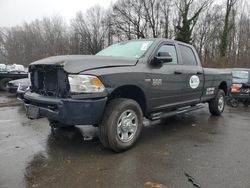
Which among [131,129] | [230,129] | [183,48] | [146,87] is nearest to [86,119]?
[131,129]

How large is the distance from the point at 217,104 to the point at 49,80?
5.23 metres

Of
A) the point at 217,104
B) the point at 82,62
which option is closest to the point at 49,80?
the point at 82,62

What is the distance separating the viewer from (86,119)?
12.4 ft

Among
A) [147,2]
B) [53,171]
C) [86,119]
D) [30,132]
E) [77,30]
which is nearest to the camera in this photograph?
[53,171]

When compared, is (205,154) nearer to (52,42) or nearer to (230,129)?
(230,129)

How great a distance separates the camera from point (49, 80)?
406cm

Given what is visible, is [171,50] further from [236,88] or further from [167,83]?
[236,88]

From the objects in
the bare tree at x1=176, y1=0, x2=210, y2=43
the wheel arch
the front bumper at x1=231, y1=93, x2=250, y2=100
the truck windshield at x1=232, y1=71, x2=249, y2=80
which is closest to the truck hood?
the wheel arch

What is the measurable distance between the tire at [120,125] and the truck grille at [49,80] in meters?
0.77

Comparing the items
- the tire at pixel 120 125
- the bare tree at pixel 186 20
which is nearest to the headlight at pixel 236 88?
the tire at pixel 120 125

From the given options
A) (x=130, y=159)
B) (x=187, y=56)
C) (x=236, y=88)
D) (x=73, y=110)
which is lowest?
(x=130, y=159)

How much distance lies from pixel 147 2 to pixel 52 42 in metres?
23.0

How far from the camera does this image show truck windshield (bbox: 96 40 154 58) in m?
4.87

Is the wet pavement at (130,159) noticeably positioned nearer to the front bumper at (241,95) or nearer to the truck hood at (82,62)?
the truck hood at (82,62)
